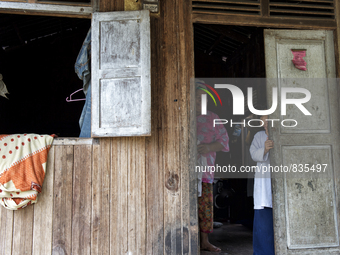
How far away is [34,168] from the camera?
2.85m

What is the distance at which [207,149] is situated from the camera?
12.2ft

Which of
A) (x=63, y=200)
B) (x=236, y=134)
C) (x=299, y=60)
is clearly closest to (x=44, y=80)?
(x=236, y=134)

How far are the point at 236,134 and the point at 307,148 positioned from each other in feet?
8.92

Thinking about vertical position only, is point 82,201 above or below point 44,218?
above

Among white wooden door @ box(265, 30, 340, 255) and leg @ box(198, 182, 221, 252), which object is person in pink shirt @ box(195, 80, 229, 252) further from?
white wooden door @ box(265, 30, 340, 255)

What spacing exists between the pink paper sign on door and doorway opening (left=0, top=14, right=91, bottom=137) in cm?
565

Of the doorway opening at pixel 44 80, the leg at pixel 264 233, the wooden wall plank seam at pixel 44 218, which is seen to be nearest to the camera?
the wooden wall plank seam at pixel 44 218

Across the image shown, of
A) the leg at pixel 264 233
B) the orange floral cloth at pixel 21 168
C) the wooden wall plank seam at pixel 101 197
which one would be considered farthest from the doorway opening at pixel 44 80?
the leg at pixel 264 233

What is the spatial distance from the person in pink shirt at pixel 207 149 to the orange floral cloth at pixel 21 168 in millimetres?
1790

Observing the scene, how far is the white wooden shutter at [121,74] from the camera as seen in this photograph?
288 cm

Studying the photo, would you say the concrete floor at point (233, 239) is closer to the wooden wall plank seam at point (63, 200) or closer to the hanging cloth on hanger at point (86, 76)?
the wooden wall plank seam at point (63, 200)

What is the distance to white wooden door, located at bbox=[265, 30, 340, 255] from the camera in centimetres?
325

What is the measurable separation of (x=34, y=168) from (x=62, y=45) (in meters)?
6.28

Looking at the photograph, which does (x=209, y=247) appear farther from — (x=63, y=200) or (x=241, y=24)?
(x=241, y=24)
